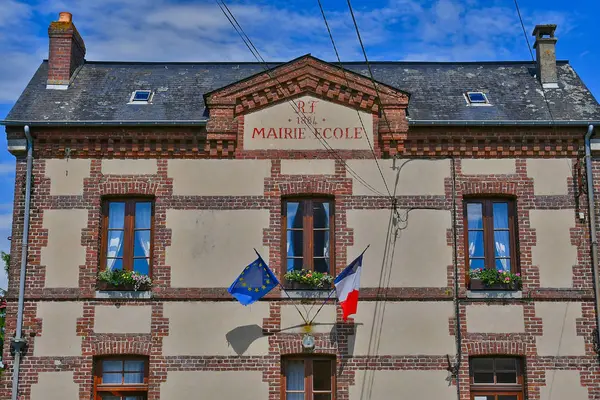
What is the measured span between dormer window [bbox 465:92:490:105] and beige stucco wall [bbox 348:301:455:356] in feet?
14.2

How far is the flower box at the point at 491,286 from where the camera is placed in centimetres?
1534

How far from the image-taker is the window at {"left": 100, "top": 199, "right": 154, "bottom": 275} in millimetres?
15742

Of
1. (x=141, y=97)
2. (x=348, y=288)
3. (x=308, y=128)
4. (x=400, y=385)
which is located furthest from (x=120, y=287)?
(x=400, y=385)

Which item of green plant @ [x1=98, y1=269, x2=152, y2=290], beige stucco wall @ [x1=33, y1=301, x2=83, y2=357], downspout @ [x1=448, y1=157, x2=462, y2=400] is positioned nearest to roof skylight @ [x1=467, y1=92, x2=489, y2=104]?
downspout @ [x1=448, y1=157, x2=462, y2=400]

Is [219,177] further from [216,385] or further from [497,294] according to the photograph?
[497,294]

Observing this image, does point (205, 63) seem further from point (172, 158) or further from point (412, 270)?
point (412, 270)

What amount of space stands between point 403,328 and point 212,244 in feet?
13.0

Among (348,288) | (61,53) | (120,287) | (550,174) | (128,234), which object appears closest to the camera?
(348,288)

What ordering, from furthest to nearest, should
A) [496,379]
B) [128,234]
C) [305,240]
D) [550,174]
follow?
[550,174] → [128,234] → [305,240] → [496,379]

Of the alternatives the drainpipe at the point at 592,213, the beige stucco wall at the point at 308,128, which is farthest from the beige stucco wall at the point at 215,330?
the drainpipe at the point at 592,213

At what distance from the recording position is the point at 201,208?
15.8m

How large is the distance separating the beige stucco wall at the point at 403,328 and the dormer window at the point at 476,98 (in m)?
4.34

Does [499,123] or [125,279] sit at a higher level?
[499,123]

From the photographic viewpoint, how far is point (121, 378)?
15.2 meters
